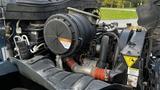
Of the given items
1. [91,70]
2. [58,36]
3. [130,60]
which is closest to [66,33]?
[58,36]

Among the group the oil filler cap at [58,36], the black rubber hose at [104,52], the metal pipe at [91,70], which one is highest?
the oil filler cap at [58,36]

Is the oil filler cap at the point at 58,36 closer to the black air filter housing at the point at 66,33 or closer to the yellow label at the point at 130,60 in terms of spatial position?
the black air filter housing at the point at 66,33

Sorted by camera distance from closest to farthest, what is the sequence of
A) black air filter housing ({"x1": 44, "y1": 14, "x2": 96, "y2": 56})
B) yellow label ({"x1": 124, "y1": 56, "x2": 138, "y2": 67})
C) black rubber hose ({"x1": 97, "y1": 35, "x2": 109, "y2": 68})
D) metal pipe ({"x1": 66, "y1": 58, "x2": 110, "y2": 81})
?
yellow label ({"x1": 124, "y1": 56, "x2": 138, "y2": 67}), black air filter housing ({"x1": 44, "y1": 14, "x2": 96, "y2": 56}), metal pipe ({"x1": 66, "y1": 58, "x2": 110, "y2": 81}), black rubber hose ({"x1": 97, "y1": 35, "x2": 109, "y2": 68})

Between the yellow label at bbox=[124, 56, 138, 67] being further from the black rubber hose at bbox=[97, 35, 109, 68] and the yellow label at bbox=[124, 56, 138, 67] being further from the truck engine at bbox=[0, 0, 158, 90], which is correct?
the black rubber hose at bbox=[97, 35, 109, 68]

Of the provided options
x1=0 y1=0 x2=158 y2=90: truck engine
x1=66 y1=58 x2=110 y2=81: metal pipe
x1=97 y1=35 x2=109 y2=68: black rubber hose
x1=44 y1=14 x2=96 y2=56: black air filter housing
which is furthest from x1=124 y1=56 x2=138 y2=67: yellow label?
Answer: x1=44 y1=14 x2=96 y2=56: black air filter housing

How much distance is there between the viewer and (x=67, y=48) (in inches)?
168

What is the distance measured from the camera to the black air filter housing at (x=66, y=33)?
4199mm

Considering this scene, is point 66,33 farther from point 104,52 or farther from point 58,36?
point 104,52

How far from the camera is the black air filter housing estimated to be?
4.20 metres

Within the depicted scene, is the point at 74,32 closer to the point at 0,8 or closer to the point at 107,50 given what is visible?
the point at 107,50

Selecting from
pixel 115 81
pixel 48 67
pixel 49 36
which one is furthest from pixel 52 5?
pixel 115 81

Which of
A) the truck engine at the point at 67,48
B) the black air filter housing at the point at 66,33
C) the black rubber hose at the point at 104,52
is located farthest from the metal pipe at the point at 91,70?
the black air filter housing at the point at 66,33

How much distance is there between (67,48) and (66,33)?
173mm

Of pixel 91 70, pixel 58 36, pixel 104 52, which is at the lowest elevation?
pixel 91 70
